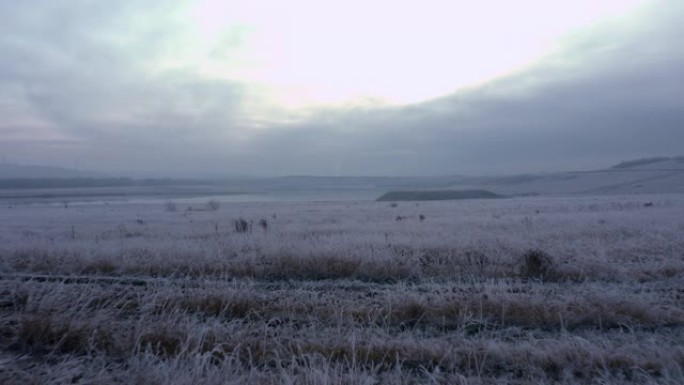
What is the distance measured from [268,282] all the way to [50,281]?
14.8ft

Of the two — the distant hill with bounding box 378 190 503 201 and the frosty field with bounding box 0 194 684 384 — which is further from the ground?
the frosty field with bounding box 0 194 684 384

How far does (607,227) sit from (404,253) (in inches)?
464

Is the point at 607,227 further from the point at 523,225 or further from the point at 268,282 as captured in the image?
the point at 268,282

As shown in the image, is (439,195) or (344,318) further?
(439,195)

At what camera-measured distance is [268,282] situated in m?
10.5

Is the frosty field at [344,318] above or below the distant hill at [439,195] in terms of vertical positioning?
above

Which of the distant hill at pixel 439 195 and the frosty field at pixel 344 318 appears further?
the distant hill at pixel 439 195

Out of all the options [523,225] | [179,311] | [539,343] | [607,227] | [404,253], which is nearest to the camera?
[539,343]

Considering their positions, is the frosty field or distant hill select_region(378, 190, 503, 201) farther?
distant hill select_region(378, 190, 503, 201)

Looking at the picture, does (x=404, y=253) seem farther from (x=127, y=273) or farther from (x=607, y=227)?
→ (x=607, y=227)

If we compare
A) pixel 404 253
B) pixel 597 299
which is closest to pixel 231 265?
pixel 404 253

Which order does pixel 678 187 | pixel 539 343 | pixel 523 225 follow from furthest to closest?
pixel 678 187 → pixel 523 225 → pixel 539 343

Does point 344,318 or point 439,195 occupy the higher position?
point 344,318

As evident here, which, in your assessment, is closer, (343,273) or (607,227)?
(343,273)
